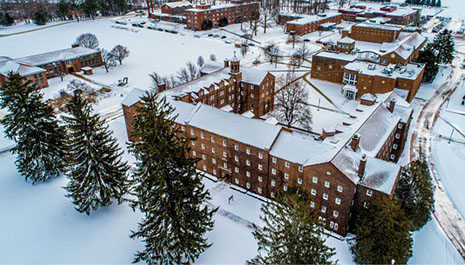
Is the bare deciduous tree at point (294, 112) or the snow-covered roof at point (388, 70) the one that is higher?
the snow-covered roof at point (388, 70)

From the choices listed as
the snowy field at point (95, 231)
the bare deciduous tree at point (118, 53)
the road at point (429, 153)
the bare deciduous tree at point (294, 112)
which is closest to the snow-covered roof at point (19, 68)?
the bare deciduous tree at point (118, 53)

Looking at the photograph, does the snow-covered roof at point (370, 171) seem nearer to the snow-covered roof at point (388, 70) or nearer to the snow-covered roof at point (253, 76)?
the snow-covered roof at point (253, 76)

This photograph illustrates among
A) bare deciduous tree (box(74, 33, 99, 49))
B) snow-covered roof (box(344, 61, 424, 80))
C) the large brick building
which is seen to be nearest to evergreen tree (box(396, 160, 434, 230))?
snow-covered roof (box(344, 61, 424, 80))

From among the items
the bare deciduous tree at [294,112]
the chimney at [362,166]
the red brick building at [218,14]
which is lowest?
the bare deciduous tree at [294,112]

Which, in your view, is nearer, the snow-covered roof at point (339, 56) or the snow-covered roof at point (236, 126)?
the snow-covered roof at point (236, 126)

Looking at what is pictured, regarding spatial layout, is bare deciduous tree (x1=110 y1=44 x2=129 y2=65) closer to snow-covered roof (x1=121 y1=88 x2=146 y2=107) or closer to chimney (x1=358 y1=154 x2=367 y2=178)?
snow-covered roof (x1=121 y1=88 x2=146 y2=107)

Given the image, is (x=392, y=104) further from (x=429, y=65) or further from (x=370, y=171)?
(x=429, y=65)

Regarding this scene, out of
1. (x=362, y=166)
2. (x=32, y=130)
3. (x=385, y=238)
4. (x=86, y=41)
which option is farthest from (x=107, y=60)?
(x=385, y=238)
